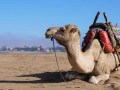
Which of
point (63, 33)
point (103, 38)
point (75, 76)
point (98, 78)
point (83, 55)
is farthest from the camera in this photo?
point (103, 38)

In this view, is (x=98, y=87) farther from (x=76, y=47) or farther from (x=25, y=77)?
(x=25, y=77)

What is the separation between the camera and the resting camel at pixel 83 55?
413 inches

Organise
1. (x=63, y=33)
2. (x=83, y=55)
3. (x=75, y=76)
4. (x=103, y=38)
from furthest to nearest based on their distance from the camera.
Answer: (x=103, y=38), (x=75, y=76), (x=83, y=55), (x=63, y=33)

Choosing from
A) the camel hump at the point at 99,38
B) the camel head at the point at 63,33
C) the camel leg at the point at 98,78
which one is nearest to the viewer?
the camel head at the point at 63,33

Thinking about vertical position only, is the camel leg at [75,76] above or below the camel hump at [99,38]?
below

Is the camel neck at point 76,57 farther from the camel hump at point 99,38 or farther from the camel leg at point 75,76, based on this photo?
the camel hump at point 99,38

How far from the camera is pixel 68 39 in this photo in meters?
10.5

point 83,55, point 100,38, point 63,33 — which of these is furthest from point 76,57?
point 100,38

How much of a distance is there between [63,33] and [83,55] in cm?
81

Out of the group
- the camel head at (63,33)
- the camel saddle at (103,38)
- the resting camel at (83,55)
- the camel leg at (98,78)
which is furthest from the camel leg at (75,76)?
the camel head at (63,33)

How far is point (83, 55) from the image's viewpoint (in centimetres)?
1093

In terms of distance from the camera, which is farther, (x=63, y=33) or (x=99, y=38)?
(x=99, y=38)

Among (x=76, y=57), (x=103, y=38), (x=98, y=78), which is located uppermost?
(x=103, y=38)

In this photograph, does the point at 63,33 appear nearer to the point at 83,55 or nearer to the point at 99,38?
the point at 83,55
